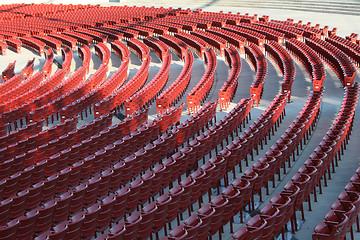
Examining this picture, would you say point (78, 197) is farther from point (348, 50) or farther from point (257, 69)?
point (348, 50)

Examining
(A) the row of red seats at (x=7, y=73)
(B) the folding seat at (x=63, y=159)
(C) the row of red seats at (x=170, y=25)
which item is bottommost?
(A) the row of red seats at (x=7, y=73)

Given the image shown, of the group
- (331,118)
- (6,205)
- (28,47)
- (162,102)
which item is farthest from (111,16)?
(6,205)

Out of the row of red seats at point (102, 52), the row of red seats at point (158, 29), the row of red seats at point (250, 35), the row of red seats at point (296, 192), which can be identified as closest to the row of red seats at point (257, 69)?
the row of red seats at point (250, 35)

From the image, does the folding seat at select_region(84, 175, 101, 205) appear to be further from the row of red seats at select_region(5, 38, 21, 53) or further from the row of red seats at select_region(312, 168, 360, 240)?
the row of red seats at select_region(5, 38, 21, 53)

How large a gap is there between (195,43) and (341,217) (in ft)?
54.3

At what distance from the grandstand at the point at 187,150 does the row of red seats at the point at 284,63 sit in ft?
0.34

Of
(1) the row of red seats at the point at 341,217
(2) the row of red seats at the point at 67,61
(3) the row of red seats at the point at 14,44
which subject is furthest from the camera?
(3) the row of red seats at the point at 14,44

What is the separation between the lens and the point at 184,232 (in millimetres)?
6684

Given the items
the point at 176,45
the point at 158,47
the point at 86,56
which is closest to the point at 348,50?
the point at 176,45

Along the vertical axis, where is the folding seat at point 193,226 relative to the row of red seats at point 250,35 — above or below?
below

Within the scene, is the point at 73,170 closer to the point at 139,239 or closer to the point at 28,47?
the point at 139,239

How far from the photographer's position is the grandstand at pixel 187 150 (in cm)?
732

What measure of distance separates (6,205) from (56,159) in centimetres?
199

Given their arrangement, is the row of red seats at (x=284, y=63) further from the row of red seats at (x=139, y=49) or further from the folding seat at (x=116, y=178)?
the folding seat at (x=116, y=178)
